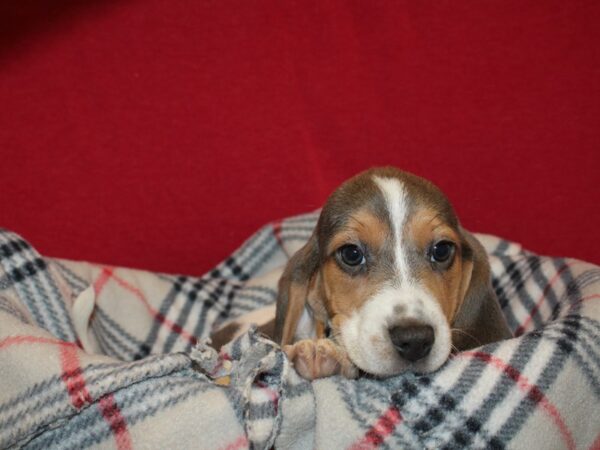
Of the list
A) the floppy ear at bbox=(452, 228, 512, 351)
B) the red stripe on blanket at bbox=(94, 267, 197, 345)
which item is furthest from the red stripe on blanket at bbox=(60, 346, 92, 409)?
the floppy ear at bbox=(452, 228, 512, 351)

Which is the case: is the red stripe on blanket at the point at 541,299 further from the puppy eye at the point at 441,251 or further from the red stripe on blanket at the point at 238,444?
the red stripe on blanket at the point at 238,444

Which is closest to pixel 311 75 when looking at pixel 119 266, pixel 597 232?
pixel 119 266

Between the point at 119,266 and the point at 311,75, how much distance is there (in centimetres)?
153

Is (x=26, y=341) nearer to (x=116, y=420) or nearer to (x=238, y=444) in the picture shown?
(x=116, y=420)

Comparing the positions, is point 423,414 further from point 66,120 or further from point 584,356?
point 66,120

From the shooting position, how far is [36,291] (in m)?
2.75

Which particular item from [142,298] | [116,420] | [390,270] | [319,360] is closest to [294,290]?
[390,270]

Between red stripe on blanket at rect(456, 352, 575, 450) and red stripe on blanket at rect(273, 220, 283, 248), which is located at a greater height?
red stripe on blanket at rect(273, 220, 283, 248)

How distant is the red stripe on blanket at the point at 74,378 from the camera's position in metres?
1.88

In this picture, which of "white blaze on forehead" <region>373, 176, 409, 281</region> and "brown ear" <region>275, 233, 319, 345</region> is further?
"brown ear" <region>275, 233, 319, 345</region>

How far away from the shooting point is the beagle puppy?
225 centimetres

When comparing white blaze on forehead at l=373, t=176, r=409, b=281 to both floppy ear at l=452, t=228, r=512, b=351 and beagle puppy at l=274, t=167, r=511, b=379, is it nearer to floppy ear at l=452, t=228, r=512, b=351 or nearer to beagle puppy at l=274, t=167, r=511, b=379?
beagle puppy at l=274, t=167, r=511, b=379

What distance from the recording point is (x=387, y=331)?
2.25 m

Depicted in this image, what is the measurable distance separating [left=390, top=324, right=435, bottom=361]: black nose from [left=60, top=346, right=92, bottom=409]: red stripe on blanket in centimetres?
101
